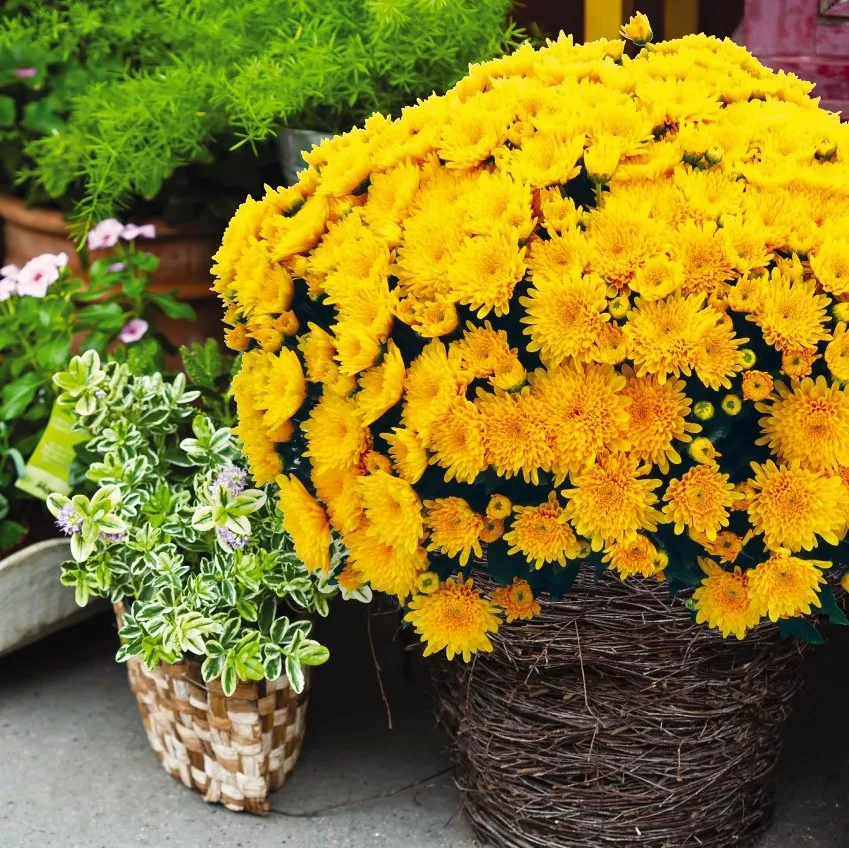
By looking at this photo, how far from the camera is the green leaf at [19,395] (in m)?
2.29

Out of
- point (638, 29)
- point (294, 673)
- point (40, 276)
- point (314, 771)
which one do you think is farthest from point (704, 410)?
point (40, 276)

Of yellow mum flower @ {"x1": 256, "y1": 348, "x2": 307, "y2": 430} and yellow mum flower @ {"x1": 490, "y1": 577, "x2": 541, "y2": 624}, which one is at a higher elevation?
yellow mum flower @ {"x1": 256, "y1": 348, "x2": 307, "y2": 430}

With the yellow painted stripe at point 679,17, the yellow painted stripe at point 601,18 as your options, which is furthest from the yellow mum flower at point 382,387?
the yellow painted stripe at point 679,17

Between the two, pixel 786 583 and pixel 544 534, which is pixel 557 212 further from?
pixel 786 583

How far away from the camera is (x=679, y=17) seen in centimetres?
307

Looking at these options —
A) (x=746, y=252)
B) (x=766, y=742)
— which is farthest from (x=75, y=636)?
(x=746, y=252)

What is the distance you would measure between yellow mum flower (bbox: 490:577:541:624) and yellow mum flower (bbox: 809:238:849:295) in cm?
50

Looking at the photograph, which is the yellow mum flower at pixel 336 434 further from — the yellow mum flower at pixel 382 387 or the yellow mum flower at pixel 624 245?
the yellow mum flower at pixel 624 245

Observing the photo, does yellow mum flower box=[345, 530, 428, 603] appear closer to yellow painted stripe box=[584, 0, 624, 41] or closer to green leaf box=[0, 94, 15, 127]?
yellow painted stripe box=[584, 0, 624, 41]

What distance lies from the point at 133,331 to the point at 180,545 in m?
0.67

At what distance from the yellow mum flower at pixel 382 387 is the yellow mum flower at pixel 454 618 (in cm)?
23

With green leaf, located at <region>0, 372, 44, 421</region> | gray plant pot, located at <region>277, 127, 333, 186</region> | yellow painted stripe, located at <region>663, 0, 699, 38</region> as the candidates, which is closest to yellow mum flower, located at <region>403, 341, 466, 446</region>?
gray plant pot, located at <region>277, 127, 333, 186</region>

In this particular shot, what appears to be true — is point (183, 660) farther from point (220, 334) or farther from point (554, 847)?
point (220, 334)

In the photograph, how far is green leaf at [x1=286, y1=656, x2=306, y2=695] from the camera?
1716 millimetres
